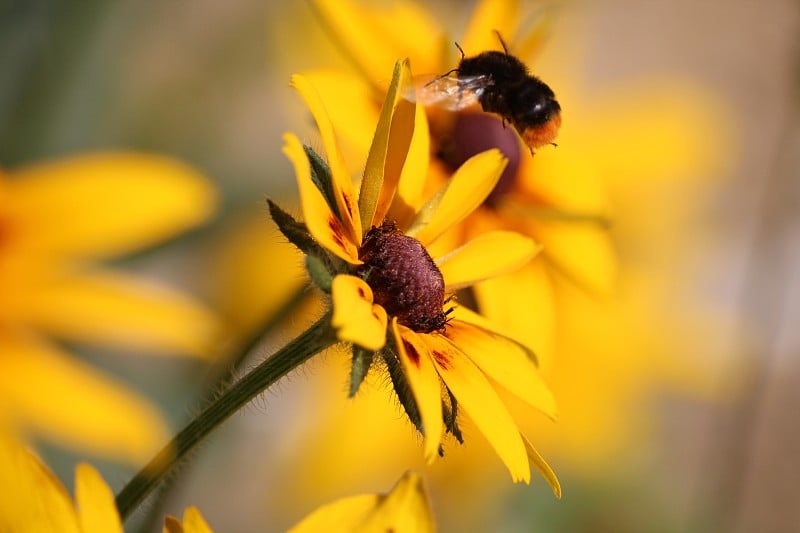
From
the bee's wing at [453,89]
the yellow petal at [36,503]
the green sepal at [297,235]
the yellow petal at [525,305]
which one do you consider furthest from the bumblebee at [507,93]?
the yellow petal at [36,503]

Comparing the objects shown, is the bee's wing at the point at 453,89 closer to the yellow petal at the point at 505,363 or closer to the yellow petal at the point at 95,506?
the yellow petal at the point at 505,363

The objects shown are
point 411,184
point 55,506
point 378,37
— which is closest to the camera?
point 55,506

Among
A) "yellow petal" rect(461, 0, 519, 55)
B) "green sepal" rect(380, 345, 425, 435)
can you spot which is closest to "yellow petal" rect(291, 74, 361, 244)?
"green sepal" rect(380, 345, 425, 435)

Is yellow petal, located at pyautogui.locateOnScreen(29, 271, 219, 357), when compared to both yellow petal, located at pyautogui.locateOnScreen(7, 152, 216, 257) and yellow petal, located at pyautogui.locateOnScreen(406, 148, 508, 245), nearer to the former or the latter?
yellow petal, located at pyautogui.locateOnScreen(7, 152, 216, 257)

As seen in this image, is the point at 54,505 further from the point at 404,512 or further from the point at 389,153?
the point at 389,153

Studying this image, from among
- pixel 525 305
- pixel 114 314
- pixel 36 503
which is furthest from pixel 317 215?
pixel 114 314
